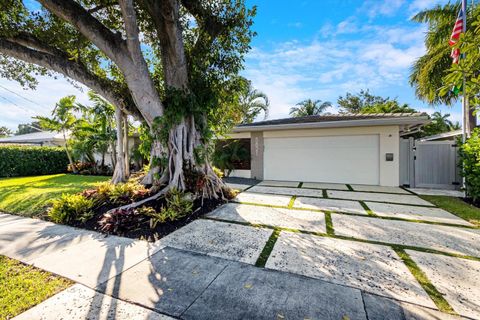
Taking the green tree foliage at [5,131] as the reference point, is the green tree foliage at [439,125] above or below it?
below

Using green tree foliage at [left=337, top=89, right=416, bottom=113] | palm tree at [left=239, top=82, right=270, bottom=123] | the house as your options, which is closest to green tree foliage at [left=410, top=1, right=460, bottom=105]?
the house

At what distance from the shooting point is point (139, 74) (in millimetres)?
4590

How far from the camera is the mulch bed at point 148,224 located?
142 inches

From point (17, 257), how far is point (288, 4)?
840 centimetres

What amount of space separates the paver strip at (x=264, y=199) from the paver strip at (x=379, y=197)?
1.64 m

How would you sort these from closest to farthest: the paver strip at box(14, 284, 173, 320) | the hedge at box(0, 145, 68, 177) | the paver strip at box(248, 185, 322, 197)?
the paver strip at box(14, 284, 173, 320) < the paver strip at box(248, 185, 322, 197) < the hedge at box(0, 145, 68, 177)

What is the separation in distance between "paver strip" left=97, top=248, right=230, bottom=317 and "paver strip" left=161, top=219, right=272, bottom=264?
242 mm

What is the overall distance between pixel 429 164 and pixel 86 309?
10661 millimetres

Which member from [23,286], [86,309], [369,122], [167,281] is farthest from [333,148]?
[23,286]

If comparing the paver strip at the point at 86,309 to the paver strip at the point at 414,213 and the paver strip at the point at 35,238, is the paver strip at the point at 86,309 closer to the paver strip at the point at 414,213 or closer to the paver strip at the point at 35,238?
the paver strip at the point at 35,238

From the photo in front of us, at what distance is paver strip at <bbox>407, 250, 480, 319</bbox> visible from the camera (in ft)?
6.42

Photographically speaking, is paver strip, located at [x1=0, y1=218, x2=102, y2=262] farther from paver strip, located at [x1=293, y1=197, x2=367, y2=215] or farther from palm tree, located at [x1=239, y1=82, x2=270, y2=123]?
palm tree, located at [x1=239, y1=82, x2=270, y2=123]

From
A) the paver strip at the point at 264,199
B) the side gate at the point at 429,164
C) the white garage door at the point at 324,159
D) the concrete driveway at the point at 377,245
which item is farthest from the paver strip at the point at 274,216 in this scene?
the side gate at the point at 429,164

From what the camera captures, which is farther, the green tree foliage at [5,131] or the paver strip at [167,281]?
the green tree foliage at [5,131]
